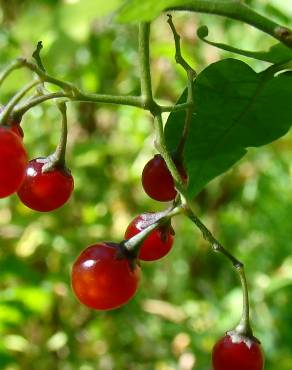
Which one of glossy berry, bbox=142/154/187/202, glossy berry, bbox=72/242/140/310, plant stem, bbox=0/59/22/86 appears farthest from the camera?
glossy berry, bbox=142/154/187/202

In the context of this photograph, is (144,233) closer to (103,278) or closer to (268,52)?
(103,278)

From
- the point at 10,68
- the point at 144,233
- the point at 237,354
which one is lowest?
the point at 237,354

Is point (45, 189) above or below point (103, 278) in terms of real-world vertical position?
above

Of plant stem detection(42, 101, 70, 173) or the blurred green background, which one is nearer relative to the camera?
plant stem detection(42, 101, 70, 173)

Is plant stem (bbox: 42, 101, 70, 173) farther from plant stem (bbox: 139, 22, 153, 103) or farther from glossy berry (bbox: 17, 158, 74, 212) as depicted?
plant stem (bbox: 139, 22, 153, 103)

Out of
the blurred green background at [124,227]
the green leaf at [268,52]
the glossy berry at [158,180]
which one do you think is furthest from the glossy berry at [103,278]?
the blurred green background at [124,227]

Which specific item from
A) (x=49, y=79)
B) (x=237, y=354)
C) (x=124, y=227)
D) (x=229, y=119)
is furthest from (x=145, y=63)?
(x=124, y=227)

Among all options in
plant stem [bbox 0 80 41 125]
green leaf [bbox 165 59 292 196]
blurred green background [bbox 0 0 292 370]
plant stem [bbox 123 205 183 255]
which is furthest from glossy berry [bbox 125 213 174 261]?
blurred green background [bbox 0 0 292 370]
